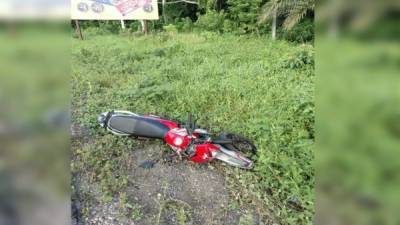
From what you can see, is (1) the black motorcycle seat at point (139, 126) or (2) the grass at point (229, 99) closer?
(2) the grass at point (229, 99)

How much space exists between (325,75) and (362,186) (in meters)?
0.14

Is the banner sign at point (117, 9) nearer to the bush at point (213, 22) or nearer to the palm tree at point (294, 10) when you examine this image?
the bush at point (213, 22)

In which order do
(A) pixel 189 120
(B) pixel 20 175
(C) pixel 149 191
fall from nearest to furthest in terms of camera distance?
(B) pixel 20 175, (C) pixel 149 191, (A) pixel 189 120

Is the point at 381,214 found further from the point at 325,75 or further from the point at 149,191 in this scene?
the point at 149,191

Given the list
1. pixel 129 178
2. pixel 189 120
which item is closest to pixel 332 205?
pixel 129 178

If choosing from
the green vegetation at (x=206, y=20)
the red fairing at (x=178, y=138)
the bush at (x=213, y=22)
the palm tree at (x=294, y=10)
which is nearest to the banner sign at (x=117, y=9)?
the green vegetation at (x=206, y=20)

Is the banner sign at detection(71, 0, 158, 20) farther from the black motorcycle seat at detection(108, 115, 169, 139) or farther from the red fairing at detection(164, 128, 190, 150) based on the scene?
the red fairing at detection(164, 128, 190, 150)

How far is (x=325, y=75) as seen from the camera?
0.42 metres

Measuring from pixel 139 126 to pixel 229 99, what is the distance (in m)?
1.17

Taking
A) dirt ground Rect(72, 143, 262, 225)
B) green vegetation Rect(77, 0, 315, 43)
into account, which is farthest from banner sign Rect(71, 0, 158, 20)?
dirt ground Rect(72, 143, 262, 225)

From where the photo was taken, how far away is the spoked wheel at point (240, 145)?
2289 mm

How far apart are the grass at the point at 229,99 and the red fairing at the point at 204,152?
0.63 ft

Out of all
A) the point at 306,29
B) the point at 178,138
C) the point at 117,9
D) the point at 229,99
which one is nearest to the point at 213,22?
the point at 117,9

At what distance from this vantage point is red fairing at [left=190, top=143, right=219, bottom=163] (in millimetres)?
2176
